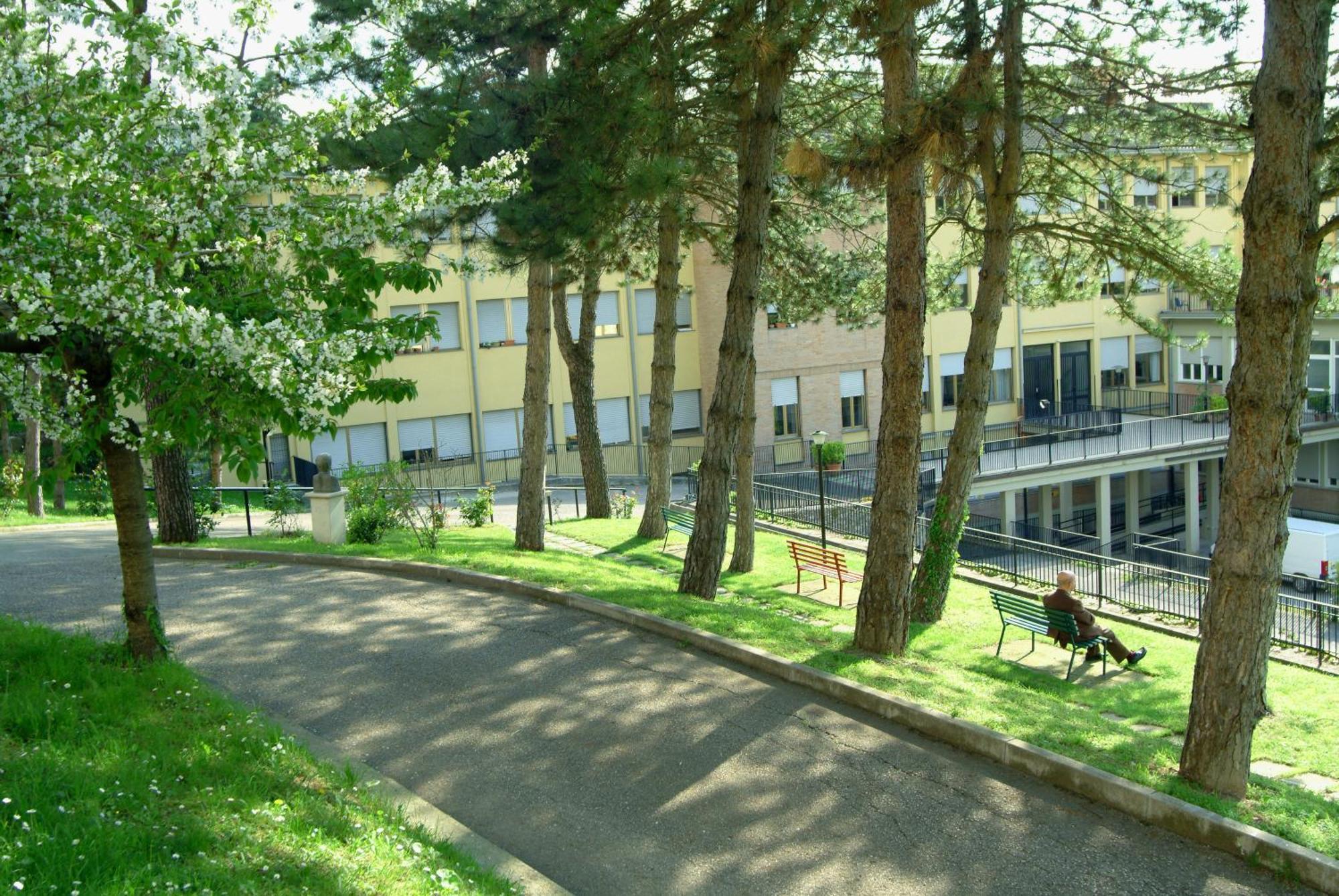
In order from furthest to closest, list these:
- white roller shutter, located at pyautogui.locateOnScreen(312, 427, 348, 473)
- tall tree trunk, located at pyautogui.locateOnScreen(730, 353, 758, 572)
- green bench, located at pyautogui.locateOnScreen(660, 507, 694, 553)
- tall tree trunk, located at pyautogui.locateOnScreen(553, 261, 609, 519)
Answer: white roller shutter, located at pyautogui.locateOnScreen(312, 427, 348, 473) < tall tree trunk, located at pyautogui.locateOnScreen(553, 261, 609, 519) < green bench, located at pyautogui.locateOnScreen(660, 507, 694, 553) < tall tree trunk, located at pyautogui.locateOnScreen(730, 353, 758, 572)

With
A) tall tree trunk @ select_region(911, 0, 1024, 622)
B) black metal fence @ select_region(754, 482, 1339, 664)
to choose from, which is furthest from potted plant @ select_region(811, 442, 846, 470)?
tall tree trunk @ select_region(911, 0, 1024, 622)

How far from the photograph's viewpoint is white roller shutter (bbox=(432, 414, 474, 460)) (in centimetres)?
3566

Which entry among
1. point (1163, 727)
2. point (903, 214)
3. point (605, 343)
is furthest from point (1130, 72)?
A: point (605, 343)

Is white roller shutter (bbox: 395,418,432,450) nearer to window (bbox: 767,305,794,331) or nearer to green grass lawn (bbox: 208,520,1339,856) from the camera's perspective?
window (bbox: 767,305,794,331)

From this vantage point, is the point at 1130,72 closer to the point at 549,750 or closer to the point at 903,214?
the point at 903,214

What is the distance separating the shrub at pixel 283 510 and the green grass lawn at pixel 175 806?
11.9m

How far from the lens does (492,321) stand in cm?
3616

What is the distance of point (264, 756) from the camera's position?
6.86 meters

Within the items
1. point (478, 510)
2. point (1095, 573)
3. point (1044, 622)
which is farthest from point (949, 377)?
point (1044, 622)

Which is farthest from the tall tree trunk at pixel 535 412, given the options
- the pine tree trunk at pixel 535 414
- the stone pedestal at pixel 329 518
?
the stone pedestal at pixel 329 518

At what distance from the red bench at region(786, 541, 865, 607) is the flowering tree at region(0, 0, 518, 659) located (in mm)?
10380

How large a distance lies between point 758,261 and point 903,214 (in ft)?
7.73

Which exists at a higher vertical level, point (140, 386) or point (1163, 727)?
point (140, 386)

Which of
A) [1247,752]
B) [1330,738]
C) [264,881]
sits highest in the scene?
[264,881]
